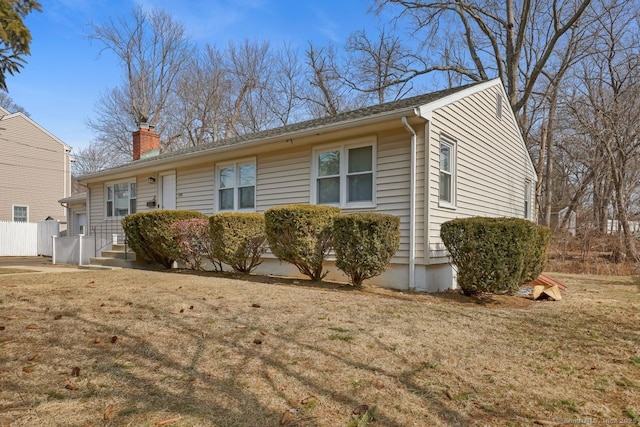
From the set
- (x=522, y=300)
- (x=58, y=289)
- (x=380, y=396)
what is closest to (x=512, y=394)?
(x=380, y=396)

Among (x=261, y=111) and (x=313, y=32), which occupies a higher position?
(x=313, y=32)

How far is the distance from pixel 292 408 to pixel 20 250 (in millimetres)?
21880

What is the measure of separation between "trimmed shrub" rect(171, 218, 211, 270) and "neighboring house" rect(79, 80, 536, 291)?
1591 millimetres

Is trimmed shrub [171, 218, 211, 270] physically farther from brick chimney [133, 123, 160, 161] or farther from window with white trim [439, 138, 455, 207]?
brick chimney [133, 123, 160, 161]

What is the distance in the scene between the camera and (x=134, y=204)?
14.2 meters

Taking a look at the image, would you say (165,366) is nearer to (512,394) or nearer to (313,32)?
(512,394)

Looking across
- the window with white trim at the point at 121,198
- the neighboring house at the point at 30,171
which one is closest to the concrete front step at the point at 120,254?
the window with white trim at the point at 121,198

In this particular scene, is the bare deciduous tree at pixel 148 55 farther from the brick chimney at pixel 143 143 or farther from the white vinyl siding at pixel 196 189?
the white vinyl siding at pixel 196 189

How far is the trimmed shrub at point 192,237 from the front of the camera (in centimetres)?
915

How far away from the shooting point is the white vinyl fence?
18.8 meters

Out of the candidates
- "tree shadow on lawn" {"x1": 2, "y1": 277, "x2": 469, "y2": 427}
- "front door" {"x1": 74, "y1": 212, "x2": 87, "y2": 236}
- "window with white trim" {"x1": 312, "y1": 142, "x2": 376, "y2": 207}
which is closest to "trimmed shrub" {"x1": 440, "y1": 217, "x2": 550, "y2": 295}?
"window with white trim" {"x1": 312, "y1": 142, "x2": 376, "y2": 207}

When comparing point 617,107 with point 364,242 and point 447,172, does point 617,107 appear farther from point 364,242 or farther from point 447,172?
point 364,242

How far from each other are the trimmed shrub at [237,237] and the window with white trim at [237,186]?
75.6 inches

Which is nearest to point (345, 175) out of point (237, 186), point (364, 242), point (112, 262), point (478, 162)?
point (364, 242)
